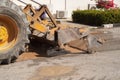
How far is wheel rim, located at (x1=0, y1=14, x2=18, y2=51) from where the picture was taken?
831 centimetres

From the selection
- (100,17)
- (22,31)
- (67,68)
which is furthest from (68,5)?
(67,68)

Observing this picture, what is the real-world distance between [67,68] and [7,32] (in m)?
1.61

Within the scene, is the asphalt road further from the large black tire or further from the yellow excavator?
the yellow excavator

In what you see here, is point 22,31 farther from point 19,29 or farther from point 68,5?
point 68,5

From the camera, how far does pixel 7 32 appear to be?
8.40 meters

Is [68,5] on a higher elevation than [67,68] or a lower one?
higher

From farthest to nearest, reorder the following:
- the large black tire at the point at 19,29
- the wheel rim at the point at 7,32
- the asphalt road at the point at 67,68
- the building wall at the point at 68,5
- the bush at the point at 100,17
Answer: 1. the building wall at the point at 68,5
2. the bush at the point at 100,17
3. the wheel rim at the point at 7,32
4. the large black tire at the point at 19,29
5. the asphalt road at the point at 67,68

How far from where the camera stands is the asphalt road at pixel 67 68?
7.25 metres

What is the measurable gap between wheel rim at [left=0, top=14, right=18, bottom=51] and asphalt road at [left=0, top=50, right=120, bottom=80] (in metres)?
0.47

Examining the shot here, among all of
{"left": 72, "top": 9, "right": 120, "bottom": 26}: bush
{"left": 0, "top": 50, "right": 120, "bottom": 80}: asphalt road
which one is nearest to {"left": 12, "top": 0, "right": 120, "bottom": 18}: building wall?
{"left": 72, "top": 9, "right": 120, "bottom": 26}: bush

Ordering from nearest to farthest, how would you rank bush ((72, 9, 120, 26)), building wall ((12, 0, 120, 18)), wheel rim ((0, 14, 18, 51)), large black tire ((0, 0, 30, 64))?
large black tire ((0, 0, 30, 64)) < wheel rim ((0, 14, 18, 51)) < bush ((72, 9, 120, 26)) < building wall ((12, 0, 120, 18))

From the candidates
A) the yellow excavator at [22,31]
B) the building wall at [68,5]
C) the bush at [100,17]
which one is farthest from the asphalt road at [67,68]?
the building wall at [68,5]

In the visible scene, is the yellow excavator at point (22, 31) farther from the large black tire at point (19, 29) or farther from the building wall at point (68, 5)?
the building wall at point (68, 5)

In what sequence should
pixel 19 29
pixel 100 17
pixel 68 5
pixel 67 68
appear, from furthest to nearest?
pixel 68 5 → pixel 100 17 → pixel 19 29 → pixel 67 68
